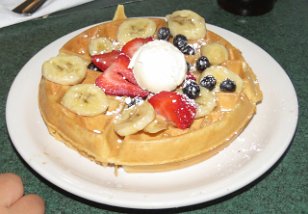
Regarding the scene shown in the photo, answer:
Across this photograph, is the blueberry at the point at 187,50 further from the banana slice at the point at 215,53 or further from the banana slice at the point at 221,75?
the banana slice at the point at 221,75

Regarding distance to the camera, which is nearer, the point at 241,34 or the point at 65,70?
the point at 65,70

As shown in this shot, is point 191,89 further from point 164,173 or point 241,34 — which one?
point 241,34

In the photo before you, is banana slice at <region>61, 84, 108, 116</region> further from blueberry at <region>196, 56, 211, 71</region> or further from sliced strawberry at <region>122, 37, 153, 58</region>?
blueberry at <region>196, 56, 211, 71</region>

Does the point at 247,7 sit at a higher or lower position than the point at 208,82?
lower

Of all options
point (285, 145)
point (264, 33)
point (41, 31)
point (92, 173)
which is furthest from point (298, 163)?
point (41, 31)

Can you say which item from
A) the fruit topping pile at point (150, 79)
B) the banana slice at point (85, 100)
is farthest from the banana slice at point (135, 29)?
the banana slice at point (85, 100)

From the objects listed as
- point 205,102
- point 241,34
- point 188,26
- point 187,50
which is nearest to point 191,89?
point 205,102
